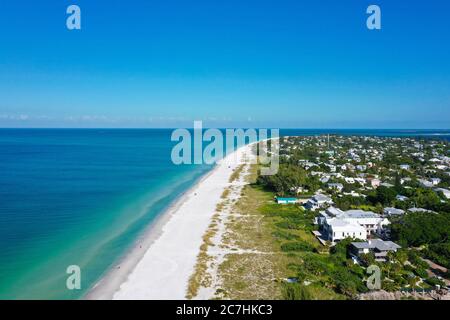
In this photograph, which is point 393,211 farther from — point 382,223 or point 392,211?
point 382,223

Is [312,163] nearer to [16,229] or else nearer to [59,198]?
[59,198]

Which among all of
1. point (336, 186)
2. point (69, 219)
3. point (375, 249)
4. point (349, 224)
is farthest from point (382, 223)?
point (69, 219)

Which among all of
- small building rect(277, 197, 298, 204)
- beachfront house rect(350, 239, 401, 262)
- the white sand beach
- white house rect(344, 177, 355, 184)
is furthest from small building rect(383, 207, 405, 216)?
the white sand beach

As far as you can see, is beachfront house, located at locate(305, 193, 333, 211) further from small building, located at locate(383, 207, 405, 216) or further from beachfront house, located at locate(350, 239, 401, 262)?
beachfront house, located at locate(350, 239, 401, 262)

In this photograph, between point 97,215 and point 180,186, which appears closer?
point 97,215

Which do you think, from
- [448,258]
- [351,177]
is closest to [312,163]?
[351,177]
